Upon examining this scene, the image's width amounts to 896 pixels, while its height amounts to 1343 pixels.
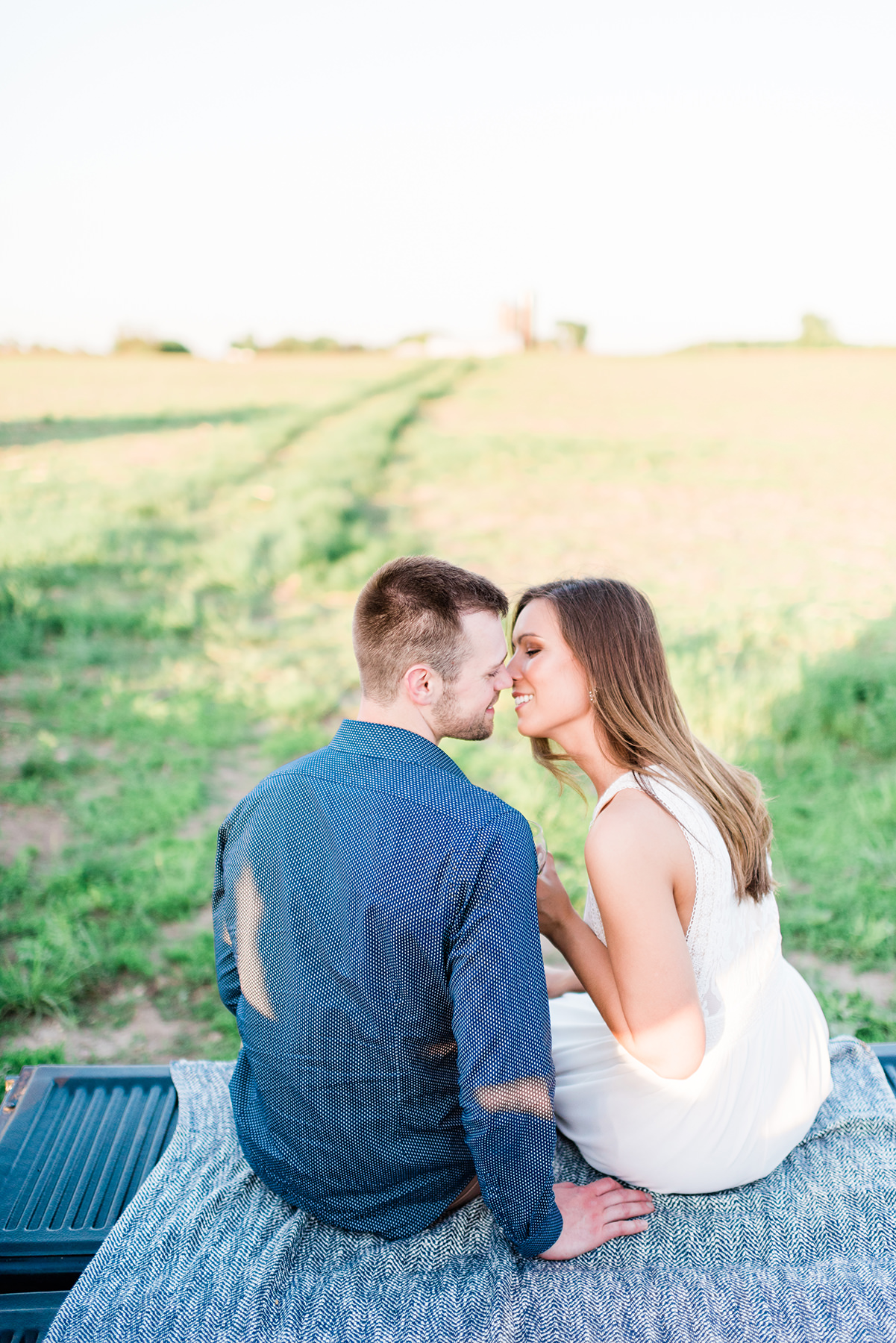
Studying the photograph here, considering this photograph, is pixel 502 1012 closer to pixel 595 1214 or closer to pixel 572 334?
pixel 595 1214

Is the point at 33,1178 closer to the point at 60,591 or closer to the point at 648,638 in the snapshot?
the point at 648,638

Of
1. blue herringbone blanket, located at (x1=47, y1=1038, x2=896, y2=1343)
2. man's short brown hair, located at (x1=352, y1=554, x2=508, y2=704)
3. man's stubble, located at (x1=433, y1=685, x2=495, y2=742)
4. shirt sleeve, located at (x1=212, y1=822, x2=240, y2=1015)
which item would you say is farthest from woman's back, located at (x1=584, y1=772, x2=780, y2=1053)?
shirt sleeve, located at (x1=212, y1=822, x2=240, y2=1015)

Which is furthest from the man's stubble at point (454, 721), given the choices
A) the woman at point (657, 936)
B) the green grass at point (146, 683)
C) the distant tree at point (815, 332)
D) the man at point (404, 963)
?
the distant tree at point (815, 332)

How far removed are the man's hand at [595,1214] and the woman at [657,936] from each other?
0.26 ft

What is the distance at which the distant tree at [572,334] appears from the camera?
110 m

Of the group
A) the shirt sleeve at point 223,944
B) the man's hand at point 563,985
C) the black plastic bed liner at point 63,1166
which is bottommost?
the black plastic bed liner at point 63,1166

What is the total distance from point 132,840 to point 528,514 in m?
10.9

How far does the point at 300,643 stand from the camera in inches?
347

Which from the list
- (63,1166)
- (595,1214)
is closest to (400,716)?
(595,1214)

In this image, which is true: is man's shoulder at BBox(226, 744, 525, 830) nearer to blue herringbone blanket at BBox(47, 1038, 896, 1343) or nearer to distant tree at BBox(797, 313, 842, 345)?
blue herringbone blanket at BBox(47, 1038, 896, 1343)

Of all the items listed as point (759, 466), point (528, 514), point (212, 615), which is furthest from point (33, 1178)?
point (759, 466)

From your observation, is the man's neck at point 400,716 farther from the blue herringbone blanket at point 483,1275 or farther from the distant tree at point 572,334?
the distant tree at point 572,334

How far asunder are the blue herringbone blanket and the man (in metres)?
0.08

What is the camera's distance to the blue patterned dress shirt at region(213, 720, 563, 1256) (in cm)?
192
